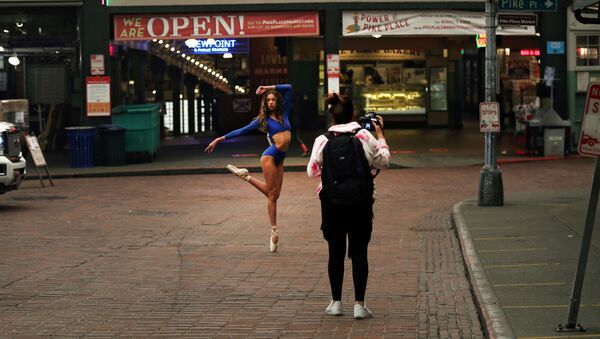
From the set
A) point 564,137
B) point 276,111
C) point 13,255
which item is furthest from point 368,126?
point 564,137

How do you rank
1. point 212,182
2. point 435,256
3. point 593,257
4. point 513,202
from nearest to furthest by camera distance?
point 593,257 → point 435,256 → point 513,202 → point 212,182

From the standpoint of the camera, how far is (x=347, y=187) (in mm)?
8586

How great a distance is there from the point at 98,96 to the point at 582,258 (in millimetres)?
19605

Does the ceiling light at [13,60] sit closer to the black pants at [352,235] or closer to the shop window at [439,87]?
the shop window at [439,87]

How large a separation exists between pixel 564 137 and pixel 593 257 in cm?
1571

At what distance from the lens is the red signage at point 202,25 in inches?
1022

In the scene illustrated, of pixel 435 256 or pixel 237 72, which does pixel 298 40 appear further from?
pixel 435 256

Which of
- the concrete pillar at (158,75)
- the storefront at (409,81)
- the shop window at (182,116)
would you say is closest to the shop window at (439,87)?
the storefront at (409,81)

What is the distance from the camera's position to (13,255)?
1243cm

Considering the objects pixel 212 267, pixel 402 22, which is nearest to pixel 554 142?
pixel 402 22

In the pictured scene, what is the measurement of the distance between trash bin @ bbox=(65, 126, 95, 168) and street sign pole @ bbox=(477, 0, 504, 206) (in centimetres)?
1187

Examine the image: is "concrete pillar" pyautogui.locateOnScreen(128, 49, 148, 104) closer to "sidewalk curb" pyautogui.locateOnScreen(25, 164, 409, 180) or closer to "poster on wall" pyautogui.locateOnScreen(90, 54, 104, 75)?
"poster on wall" pyautogui.locateOnScreen(90, 54, 104, 75)

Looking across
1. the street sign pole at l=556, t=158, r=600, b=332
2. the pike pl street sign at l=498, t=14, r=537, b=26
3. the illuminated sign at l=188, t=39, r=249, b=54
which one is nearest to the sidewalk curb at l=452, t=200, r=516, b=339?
the street sign pole at l=556, t=158, r=600, b=332

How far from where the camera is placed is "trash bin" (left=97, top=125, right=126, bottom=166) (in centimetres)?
2533
